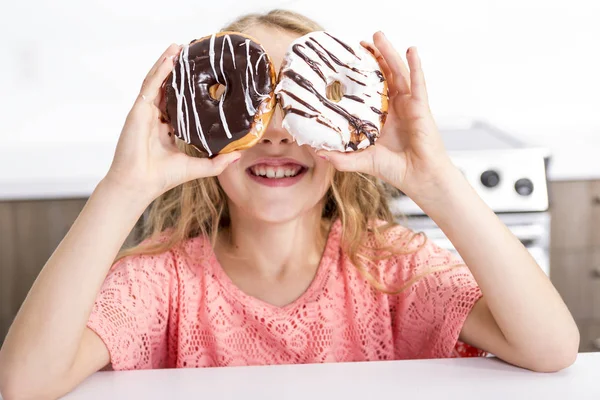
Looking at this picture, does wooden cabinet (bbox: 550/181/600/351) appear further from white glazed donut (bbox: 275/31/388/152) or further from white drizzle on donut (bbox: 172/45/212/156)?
white drizzle on donut (bbox: 172/45/212/156)

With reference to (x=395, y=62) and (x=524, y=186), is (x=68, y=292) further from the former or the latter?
(x=524, y=186)

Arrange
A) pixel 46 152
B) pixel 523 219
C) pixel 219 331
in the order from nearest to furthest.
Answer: pixel 219 331
pixel 523 219
pixel 46 152

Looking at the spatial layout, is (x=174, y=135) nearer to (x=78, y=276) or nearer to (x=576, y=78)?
(x=78, y=276)

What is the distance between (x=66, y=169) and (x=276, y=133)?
130 centimetres

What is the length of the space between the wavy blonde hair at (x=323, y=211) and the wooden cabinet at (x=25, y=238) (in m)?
0.65

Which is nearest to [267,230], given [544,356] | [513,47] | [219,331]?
[219,331]

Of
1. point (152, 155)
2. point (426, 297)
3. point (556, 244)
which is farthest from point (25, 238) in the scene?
point (556, 244)

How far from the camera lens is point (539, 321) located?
0.93 meters

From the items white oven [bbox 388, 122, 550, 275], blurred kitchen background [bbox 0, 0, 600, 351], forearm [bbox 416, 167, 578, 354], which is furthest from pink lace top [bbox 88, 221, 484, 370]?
blurred kitchen background [bbox 0, 0, 600, 351]

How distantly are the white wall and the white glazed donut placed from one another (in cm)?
183

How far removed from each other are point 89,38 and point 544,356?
8.07 feet

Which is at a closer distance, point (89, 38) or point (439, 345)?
point (439, 345)

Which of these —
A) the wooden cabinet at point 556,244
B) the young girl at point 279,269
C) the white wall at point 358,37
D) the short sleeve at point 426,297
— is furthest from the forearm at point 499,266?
the white wall at point 358,37

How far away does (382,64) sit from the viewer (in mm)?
1019
